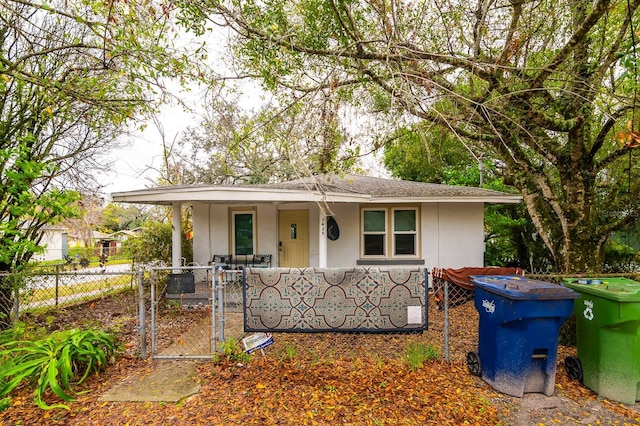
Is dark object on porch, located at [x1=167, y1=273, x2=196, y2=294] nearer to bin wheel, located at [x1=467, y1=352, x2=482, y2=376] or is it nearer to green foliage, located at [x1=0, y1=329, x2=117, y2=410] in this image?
green foliage, located at [x1=0, y1=329, x2=117, y2=410]

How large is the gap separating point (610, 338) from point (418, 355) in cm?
208

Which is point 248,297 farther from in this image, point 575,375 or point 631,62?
point 631,62

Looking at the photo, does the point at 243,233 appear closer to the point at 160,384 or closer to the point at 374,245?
the point at 374,245

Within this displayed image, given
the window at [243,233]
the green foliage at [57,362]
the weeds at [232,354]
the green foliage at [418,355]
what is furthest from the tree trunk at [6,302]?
the green foliage at [418,355]

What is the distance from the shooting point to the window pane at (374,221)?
880cm

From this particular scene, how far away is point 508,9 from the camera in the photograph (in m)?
5.63

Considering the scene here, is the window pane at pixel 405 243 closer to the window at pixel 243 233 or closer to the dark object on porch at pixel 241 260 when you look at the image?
the dark object on porch at pixel 241 260

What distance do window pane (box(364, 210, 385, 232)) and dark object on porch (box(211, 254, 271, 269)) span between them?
3.00 meters

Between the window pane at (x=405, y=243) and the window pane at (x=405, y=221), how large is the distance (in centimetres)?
20

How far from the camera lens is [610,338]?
10.9 ft

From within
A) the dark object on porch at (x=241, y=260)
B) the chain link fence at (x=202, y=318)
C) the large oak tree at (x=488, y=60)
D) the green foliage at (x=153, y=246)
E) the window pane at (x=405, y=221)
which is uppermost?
the large oak tree at (x=488, y=60)

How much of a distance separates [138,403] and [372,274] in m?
3.04

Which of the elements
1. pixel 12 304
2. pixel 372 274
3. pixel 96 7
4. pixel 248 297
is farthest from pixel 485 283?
pixel 12 304

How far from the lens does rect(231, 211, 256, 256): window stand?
360 inches
